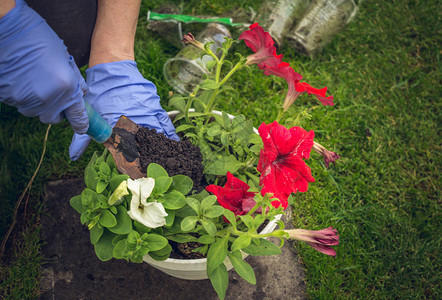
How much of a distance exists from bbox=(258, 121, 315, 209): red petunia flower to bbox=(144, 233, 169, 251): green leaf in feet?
1.07

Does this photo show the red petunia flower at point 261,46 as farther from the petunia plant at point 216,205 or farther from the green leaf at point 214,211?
the green leaf at point 214,211

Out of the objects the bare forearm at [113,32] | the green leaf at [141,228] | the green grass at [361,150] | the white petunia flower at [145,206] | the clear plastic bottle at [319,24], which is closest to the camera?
the white petunia flower at [145,206]

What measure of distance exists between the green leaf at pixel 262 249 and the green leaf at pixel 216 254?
0.07 m

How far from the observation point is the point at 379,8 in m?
2.41

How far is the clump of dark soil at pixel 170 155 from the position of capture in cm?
125

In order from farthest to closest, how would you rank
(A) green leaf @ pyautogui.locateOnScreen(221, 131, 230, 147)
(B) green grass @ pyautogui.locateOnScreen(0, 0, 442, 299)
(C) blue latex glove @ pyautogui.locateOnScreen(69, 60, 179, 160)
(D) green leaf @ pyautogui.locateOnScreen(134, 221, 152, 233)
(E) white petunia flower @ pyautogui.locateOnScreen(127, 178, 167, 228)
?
1. (B) green grass @ pyautogui.locateOnScreen(0, 0, 442, 299)
2. (C) blue latex glove @ pyautogui.locateOnScreen(69, 60, 179, 160)
3. (A) green leaf @ pyautogui.locateOnScreen(221, 131, 230, 147)
4. (D) green leaf @ pyautogui.locateOnScreen(134, 221, 152, 233)
5. (E) white petunia flower @ pyautogui.locateOnScreen(127, 178, 167, 228)

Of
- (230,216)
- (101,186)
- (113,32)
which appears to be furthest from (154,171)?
(113,32)

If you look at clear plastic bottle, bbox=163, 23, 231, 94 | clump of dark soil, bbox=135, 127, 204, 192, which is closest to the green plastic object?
clear plastic bottle, bbox=163, 23, 231, 94

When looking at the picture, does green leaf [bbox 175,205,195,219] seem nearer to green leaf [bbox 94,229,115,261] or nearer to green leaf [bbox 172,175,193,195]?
green leaf [bbox 172,175,193,195]

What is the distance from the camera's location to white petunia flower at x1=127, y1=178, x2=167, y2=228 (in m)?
1.02

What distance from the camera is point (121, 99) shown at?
5.01 ft

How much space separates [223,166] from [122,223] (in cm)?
38

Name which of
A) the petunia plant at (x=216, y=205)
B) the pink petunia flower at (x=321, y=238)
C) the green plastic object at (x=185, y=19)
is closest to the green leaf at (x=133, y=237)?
the petunia plant at (x=216, y=205)

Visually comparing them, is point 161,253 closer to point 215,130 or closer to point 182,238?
point 182,238
